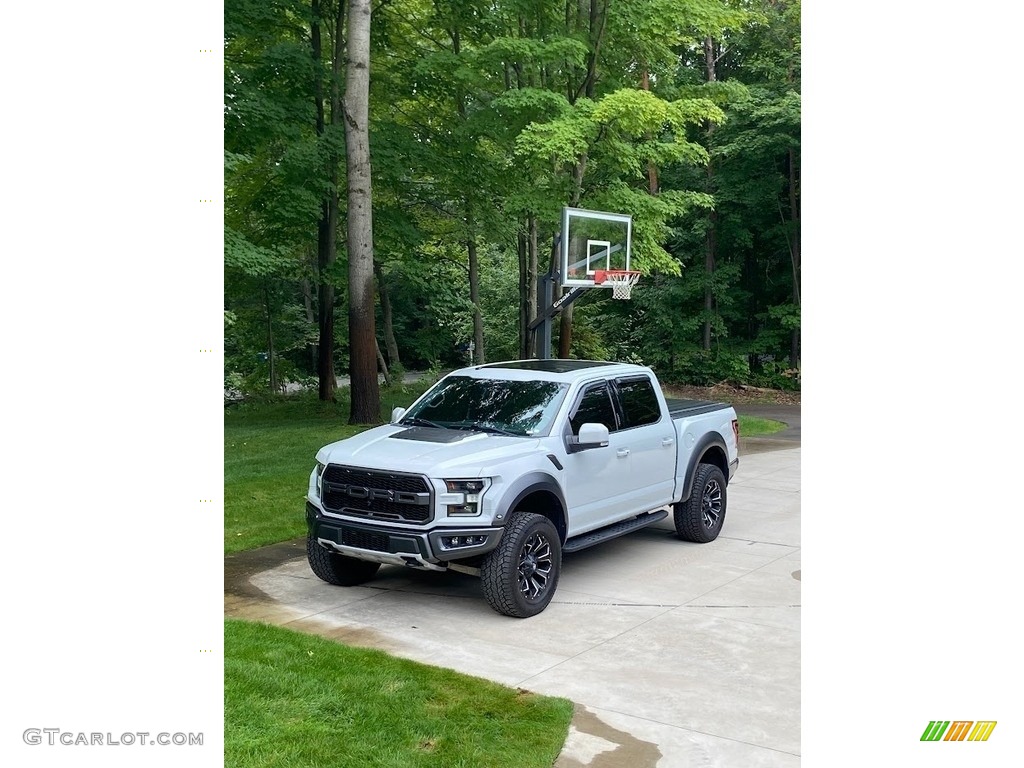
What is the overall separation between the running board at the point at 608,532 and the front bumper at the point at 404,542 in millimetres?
1101

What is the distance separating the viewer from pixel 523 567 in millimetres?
7234

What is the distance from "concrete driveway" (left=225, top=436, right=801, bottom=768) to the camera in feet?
17.0

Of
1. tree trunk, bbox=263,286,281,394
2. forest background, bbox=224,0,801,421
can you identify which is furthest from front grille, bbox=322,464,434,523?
tree trunk, bbox=263,286,281,394

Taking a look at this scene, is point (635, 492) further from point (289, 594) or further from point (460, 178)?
point (460, 178)

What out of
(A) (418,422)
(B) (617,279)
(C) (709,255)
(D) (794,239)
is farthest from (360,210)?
(D) (794,239)

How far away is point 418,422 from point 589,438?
1.52m

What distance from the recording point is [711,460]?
32.8ft

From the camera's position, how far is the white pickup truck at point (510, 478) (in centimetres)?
699

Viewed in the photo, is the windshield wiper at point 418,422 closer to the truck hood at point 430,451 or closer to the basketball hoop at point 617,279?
the truck hood at point 430,451

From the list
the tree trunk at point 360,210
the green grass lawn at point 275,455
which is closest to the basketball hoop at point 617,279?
the tree trunk at point 360,210
